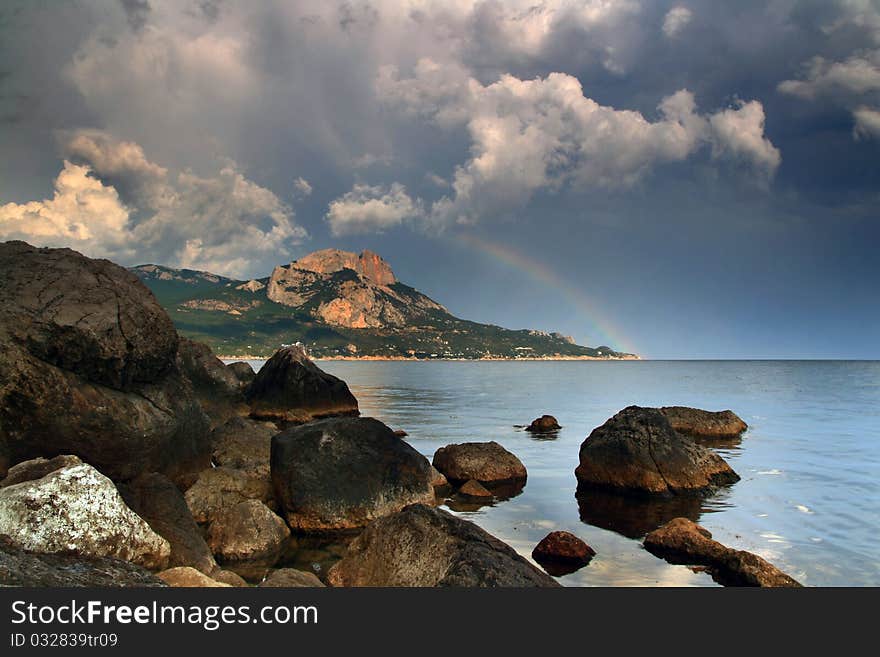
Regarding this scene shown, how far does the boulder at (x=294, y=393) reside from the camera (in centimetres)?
4042

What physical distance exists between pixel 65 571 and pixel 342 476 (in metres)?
8.52

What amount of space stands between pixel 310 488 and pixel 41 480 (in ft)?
22.5

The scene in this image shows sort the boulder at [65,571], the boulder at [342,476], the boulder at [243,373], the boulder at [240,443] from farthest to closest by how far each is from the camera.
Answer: the boulder at [243,373] → the boulder at [240,443] → the boulder at [342,476] → the boulder at [65,571]

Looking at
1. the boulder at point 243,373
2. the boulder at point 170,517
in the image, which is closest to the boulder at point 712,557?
the boulder at point 170,517

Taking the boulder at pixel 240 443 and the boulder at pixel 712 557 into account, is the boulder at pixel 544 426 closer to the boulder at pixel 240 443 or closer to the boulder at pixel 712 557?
the boulder at pixel 240 443

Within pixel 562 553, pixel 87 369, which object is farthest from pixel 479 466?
pixel 87 369

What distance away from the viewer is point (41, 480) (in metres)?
9.05

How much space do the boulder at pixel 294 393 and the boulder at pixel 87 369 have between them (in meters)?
26.1

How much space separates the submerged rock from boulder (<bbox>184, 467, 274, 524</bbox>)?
28.3 meters

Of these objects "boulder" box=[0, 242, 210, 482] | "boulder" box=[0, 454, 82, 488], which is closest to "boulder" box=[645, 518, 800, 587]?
"boulder" box=[0, 242, 210, 482]

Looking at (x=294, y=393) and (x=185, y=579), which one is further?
(x=294, y=393)

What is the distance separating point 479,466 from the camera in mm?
21328

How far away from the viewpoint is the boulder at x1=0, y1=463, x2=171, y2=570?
8422 mm

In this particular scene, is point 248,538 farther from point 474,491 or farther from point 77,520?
point 474,491
